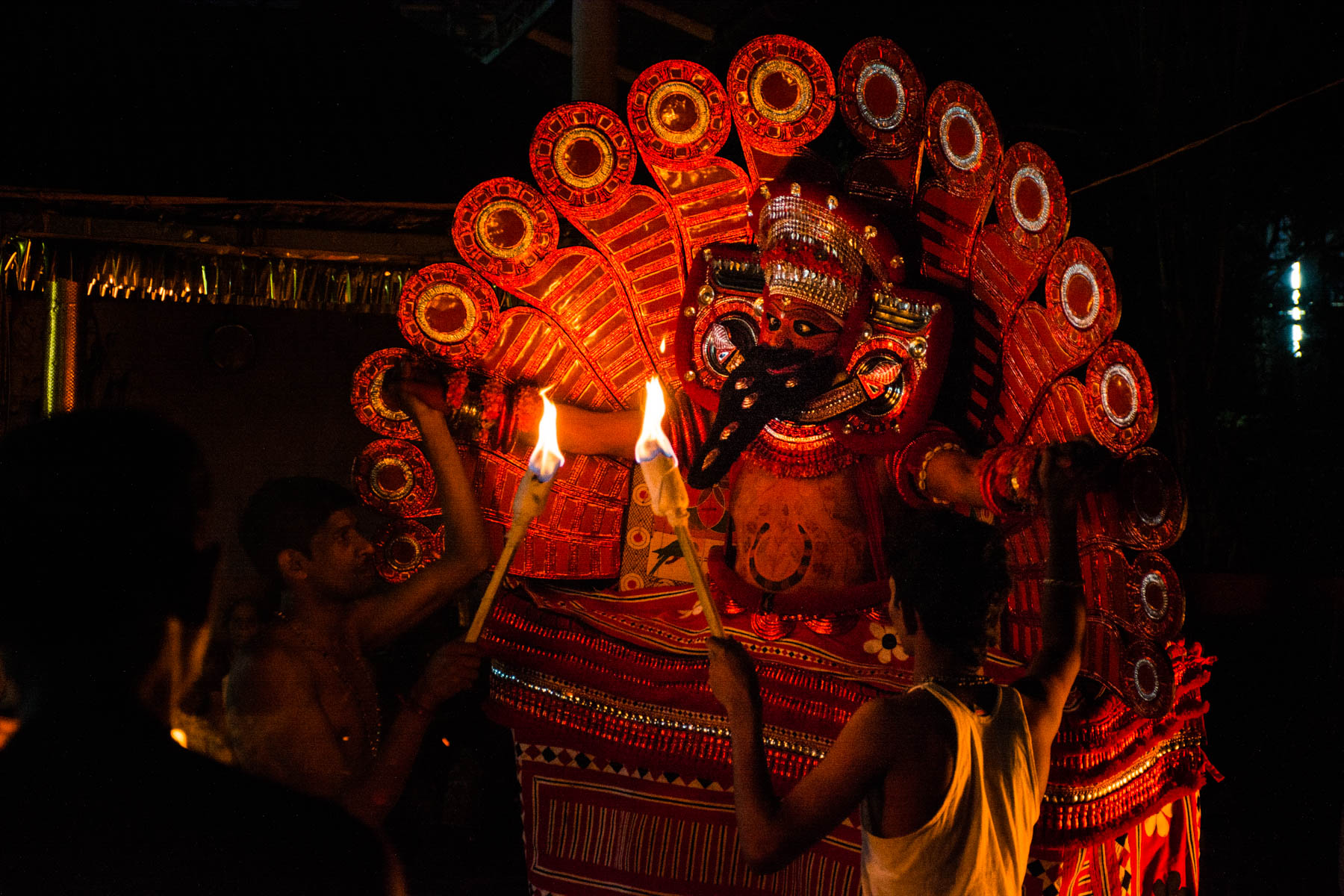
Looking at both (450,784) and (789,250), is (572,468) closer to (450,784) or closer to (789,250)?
(789,250)

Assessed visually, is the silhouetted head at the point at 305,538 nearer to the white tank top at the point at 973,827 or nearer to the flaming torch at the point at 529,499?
the flaming torch at the point at 529,499

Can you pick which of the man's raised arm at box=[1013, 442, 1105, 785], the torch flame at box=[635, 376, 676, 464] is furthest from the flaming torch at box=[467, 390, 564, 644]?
the man's raised arm at box=[1013, 442, 1105, 785]

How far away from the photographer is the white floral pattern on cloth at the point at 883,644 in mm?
2785

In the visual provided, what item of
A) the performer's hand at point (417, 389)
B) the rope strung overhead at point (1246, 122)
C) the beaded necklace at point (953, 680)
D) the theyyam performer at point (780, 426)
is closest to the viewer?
the beaded necklace at point (953, 680)

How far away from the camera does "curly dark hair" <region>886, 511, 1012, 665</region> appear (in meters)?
1.74

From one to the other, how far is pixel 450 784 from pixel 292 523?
83.2 inches

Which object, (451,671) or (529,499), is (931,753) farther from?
(451,671)

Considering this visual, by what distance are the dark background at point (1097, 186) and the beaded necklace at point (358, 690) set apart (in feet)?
Answer: 6.82

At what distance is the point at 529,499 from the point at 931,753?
795 millimetres

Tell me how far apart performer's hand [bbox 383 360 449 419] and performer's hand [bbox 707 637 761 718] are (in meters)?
1.19

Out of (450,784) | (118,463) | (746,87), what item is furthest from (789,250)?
(450,784)

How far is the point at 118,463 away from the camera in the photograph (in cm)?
100

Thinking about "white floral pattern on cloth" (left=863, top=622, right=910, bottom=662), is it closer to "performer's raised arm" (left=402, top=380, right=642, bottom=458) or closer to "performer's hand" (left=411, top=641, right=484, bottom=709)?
"performer's raised arm" (left=402, top=380, right=642, bottom=458)

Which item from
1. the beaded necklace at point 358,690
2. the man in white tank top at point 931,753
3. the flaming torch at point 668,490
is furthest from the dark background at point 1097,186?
the flaming torch at point 668,490
